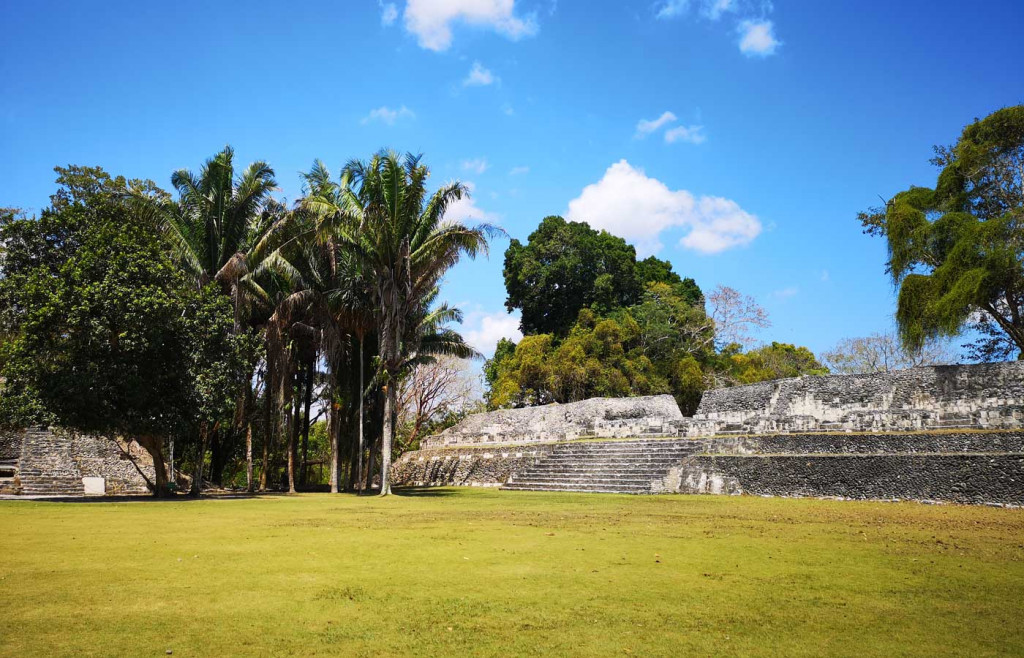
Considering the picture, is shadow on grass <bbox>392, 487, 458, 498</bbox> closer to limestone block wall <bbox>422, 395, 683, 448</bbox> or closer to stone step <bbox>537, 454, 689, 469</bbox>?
stone step <bbox>537, 454, 689, 469</bbox>

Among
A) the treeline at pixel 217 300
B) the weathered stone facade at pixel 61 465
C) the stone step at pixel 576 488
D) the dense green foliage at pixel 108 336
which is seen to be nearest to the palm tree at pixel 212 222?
the treeline at pixel 217 300

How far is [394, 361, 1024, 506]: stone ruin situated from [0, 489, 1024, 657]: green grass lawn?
308cm

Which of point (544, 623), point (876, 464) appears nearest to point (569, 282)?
point (876, 464)

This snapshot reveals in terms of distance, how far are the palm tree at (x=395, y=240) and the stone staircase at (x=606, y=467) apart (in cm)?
413

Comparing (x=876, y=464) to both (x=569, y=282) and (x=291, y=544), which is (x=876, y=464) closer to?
(x=291, y=544)

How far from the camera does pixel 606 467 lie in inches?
680

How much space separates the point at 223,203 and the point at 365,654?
1737 cm

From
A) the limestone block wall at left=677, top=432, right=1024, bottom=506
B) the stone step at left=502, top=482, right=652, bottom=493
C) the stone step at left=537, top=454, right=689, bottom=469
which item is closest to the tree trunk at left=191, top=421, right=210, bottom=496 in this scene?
the stone step at left=502, top=482, right=652, bottom=493

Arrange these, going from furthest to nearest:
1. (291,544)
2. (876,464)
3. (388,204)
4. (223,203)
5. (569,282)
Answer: (569,282)
(223,203)
(388,204)
(876,464)
(291,544)

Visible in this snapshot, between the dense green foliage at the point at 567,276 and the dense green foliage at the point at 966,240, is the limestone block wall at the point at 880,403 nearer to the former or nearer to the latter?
the dense green foliage at the point at 966,240

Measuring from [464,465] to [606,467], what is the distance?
273 inches

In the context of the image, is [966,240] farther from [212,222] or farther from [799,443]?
[212,222]

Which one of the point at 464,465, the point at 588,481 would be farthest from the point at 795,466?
the point at 464,465

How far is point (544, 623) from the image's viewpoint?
3.84 meters
